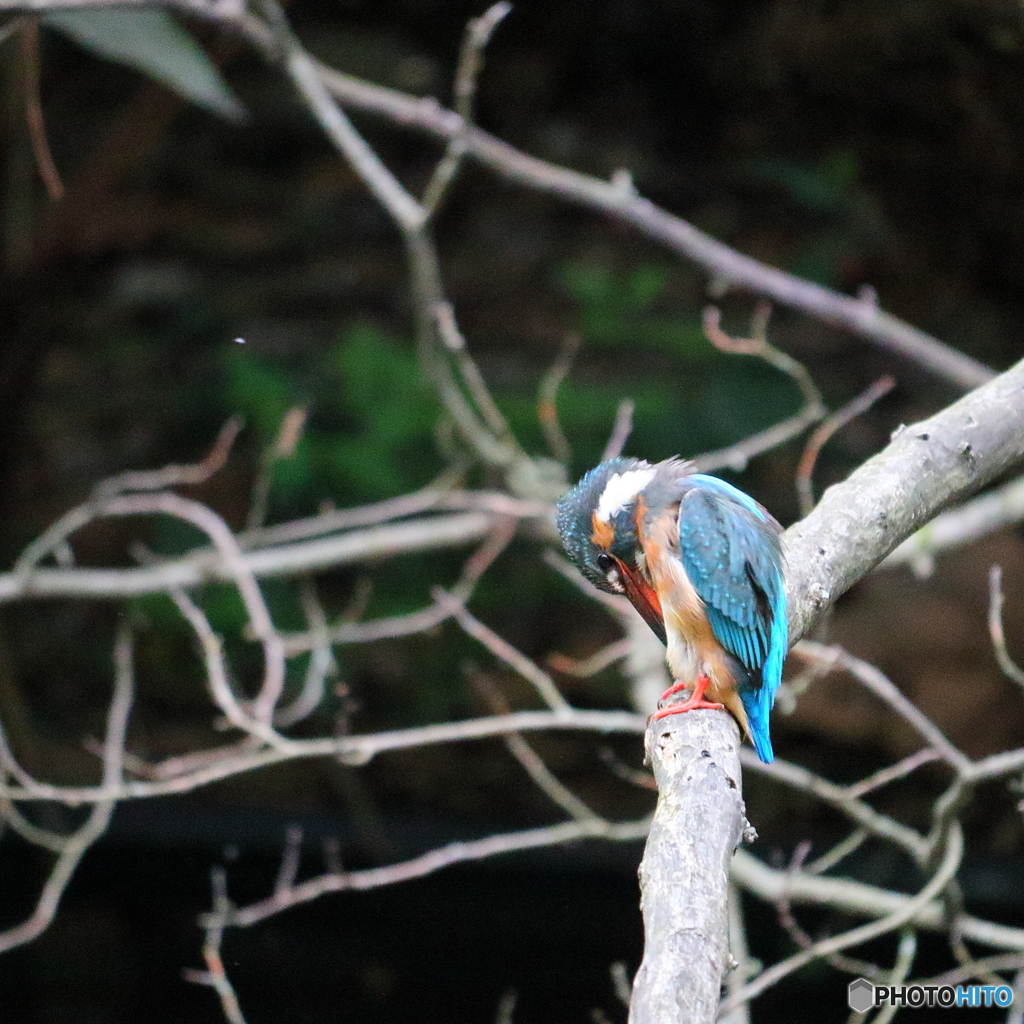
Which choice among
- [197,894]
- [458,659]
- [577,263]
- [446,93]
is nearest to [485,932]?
[197,894]

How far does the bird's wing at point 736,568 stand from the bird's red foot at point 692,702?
6 centimetres

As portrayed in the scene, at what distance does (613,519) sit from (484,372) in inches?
162

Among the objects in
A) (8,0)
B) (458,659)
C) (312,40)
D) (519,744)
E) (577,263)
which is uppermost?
(312,40)

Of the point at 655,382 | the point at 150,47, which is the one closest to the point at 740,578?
the point at 150,47

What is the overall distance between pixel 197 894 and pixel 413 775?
39.2 inches

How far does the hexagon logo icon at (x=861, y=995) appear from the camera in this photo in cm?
187

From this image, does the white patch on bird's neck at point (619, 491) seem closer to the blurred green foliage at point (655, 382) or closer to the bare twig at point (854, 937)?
the bare twig at point (854, 937)

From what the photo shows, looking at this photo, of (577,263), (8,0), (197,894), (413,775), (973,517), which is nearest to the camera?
(8,0)

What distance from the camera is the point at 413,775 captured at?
468cm

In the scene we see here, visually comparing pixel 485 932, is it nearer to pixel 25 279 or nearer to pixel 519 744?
pixel 519 744

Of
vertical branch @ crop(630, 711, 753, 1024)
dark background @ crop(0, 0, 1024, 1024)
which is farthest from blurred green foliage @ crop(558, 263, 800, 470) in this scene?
vertical branch @ crop(630, 711, 753, 1024)

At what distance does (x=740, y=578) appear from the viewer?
148 cm

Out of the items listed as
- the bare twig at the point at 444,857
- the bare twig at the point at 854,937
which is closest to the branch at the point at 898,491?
the bare twig at the point at 854,937

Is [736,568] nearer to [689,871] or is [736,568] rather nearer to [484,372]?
[689,871]
